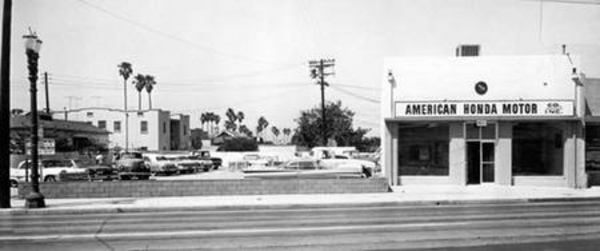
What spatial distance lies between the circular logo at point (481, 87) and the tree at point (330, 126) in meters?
59.3

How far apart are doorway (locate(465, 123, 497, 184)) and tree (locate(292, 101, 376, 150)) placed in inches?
2322

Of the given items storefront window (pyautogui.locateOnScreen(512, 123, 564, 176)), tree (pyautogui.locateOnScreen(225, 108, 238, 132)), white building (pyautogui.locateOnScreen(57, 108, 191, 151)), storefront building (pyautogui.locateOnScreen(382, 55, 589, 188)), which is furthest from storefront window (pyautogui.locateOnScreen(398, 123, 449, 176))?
tree (pyautogui.locateOnScreen(225, 108, 238, 132))

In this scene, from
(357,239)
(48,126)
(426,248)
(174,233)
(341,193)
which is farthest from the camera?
(48,126)

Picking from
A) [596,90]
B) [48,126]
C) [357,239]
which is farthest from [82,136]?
[357,239]

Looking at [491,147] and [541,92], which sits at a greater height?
[541,92]

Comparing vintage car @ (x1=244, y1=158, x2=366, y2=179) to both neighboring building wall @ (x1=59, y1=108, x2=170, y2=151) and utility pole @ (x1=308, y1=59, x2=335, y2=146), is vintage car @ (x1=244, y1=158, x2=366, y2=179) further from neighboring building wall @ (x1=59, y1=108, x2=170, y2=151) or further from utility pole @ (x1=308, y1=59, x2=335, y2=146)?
neighboring building wall @ (x1=59, y1=108, x2=170, y2=151)

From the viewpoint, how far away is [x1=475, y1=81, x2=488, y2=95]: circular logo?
87.4ft

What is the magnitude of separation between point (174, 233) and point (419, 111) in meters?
16.6

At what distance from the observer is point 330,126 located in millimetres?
88062

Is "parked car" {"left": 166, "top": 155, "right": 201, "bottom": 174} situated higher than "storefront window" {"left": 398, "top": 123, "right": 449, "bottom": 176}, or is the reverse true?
"storefront window" {"left": 398, "top": 123, "right": 449, "bottom": 176}

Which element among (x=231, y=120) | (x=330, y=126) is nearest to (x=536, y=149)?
(x=330, y=126)

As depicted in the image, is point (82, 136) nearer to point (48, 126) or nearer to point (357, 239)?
point (48, 126)

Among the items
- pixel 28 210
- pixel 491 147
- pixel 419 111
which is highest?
pixel 419 111

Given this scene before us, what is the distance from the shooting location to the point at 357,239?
11219mm
